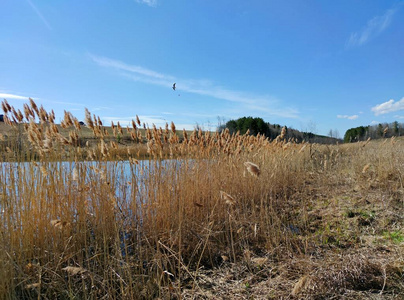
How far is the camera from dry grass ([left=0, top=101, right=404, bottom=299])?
1.78m

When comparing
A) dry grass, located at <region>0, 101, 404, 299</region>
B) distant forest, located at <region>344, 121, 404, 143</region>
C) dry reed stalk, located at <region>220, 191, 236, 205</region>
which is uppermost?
distant forest, located at <region>344, 121, 404, 143</region>

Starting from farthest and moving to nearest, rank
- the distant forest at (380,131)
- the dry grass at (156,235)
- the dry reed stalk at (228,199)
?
1. the distant forest at (380,131)
2. the dry grass at (156,235)
3. the dry reed stalk at (228,199)

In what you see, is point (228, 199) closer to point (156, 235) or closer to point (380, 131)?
point (156, 235)

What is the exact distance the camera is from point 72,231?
231 centimetres

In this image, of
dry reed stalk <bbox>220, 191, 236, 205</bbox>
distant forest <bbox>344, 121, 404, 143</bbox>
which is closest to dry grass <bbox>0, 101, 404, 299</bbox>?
dry reed stalk <bbox>220, 191, 236, 205</bbox>

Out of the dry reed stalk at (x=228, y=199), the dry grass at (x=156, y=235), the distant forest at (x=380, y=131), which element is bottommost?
the dry grass at (x=156, y=235)

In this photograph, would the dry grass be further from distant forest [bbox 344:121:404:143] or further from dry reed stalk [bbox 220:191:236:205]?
distant forest [bbox 344:121:404:143]

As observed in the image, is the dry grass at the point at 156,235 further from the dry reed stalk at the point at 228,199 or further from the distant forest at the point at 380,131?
the distant forest at the point at 380,131

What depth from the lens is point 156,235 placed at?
2.03 meters

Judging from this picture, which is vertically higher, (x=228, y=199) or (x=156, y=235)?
(x=228, y=199)

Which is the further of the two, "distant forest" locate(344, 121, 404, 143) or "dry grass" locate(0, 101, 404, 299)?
"distant forest" locate(344, 121, 404, 143)

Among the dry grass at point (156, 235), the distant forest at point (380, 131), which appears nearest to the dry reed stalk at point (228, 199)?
the dry grass at point (156, 235)

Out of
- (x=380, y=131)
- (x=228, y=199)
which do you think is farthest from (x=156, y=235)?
(x=380, y=131)

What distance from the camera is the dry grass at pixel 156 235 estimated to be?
5.82ft
